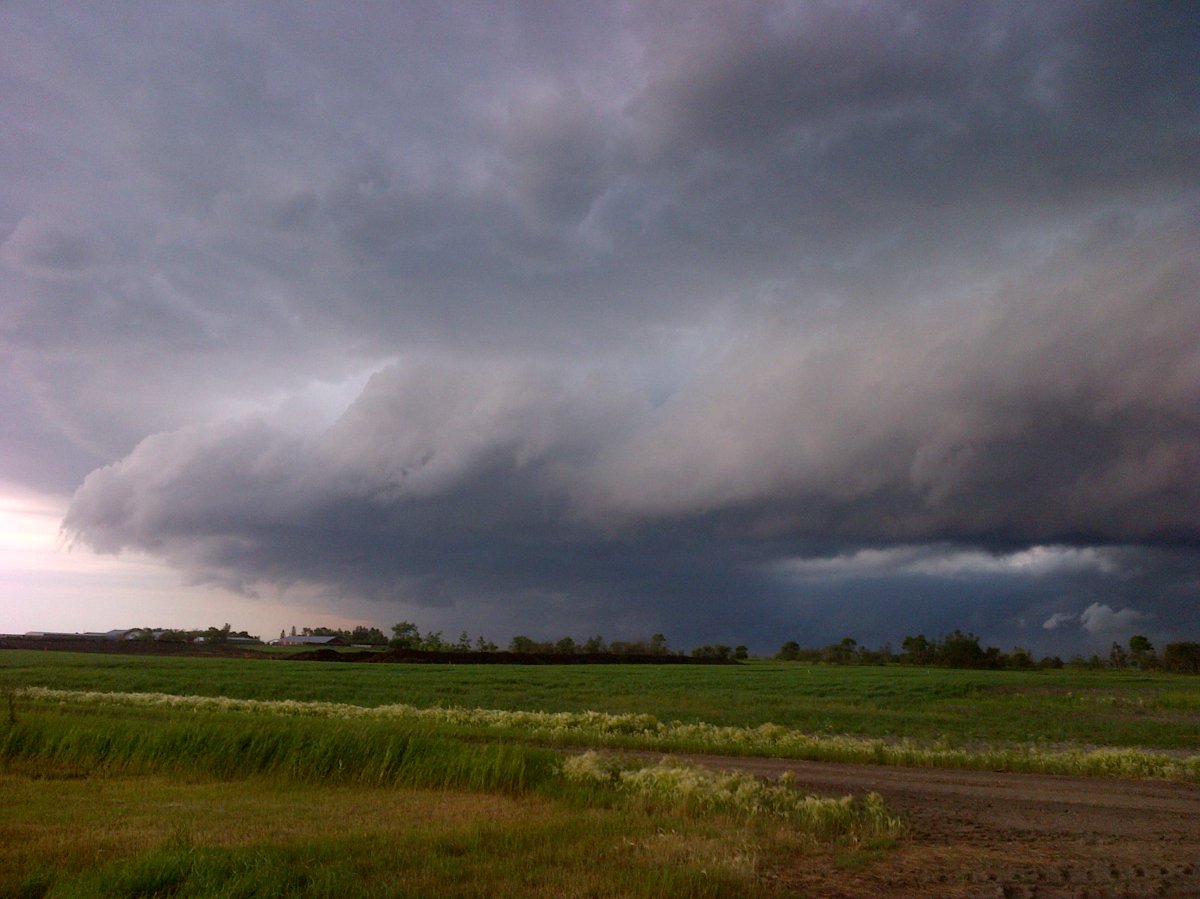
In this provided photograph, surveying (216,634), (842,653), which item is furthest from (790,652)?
(216,634)

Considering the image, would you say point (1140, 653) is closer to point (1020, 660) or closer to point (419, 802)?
point (1020, 660)

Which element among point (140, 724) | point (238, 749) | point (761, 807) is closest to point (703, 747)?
point (761, 807)

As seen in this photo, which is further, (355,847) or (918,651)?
(918,651)

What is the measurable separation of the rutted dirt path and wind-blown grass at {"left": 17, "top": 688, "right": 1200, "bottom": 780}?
2028mm

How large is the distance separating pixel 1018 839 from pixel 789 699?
127ft

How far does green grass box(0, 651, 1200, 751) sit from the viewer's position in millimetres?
37094

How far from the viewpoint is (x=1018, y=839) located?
44.5 ft

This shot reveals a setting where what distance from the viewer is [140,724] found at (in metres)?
21.5

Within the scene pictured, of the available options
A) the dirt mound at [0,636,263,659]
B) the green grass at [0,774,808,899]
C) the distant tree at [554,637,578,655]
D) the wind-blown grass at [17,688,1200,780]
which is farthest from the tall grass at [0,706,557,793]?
the distant tree at [554,637,578,655]

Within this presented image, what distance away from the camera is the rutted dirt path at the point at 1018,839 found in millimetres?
10859

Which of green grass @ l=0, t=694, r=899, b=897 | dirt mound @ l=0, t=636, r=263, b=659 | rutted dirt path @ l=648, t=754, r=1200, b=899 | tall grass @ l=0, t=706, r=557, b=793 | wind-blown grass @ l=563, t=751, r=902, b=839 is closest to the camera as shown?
green grass @ l=0, t=694, r=899, b=897

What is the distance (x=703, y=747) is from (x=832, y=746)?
4087 millimetres

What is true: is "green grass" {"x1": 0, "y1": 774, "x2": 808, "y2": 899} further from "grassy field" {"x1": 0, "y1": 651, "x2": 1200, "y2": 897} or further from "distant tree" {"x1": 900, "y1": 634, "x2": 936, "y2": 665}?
"distant tree" {"x1": 900, "y1": 634, "x2": 936, "y2": 665}

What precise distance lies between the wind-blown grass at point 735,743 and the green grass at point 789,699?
6137 millimetres
